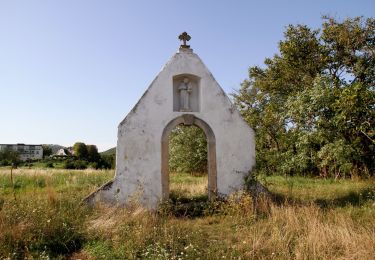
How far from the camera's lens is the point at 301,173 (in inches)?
786

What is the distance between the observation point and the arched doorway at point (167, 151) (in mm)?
9121

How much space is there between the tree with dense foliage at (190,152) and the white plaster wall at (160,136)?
43.3ft

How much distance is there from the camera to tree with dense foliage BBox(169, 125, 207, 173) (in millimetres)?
23297

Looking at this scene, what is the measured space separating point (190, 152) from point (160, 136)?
14.9 meters

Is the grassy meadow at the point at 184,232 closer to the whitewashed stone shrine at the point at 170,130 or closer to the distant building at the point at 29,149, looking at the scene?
the whitewashed stone shrine at the point at 170,130

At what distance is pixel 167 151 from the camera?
9273mm

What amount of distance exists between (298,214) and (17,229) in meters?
5.75

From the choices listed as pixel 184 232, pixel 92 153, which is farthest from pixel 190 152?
pixel 92 153

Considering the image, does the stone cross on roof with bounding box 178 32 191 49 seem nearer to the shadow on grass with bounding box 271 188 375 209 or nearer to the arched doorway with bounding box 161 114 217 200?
the arched doorway with bounding box 161 114 217 200

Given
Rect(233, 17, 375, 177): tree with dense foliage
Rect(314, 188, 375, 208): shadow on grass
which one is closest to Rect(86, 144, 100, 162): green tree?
Rect(233, 17, 375, 177): tree with dense foliage

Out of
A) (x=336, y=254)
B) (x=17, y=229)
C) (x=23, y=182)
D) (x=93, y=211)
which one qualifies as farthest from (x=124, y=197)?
(x=23, y=182)

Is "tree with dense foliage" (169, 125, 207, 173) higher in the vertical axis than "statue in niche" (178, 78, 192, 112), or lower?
lower

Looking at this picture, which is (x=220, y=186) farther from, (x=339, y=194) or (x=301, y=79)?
(x=301, y=79)

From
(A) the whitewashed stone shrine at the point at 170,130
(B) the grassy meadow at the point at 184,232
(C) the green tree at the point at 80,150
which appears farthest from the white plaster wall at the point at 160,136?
(C) the green tree at the point at 80,150
